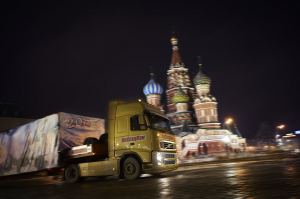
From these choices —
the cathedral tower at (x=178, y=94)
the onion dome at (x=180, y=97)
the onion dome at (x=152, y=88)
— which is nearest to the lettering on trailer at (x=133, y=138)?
the cathedral tower at (x=178, y=94)

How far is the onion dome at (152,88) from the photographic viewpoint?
7925cm

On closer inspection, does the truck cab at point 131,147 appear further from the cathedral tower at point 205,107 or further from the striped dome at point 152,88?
the striped dome at point 152,88

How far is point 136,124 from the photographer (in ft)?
44.8

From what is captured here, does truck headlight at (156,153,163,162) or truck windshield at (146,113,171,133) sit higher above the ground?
truck windshield at (146,113,171,133)

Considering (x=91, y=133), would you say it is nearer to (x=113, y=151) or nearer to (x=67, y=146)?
(x=67, y=146)

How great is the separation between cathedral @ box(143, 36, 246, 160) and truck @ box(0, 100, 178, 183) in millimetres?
46815

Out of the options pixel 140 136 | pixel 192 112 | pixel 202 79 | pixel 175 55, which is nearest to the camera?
pixel 140 136

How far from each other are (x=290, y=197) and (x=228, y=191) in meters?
1.59

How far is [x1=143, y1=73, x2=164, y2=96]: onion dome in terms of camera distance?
79.2m

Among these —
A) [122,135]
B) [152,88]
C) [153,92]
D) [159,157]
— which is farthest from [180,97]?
[159,157]

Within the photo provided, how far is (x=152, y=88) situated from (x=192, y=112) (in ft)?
39.9

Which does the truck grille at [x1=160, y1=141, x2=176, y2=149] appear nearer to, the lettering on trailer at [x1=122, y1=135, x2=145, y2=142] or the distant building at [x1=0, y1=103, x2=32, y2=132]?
the lettering on trailer at [x1=122, y1=135, x2=145, y2=142]

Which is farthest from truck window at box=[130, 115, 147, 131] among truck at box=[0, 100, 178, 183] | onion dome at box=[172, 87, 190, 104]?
onion dome at box=[172, 87, 190, 104]

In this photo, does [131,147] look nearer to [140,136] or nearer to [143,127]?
[140,136]
